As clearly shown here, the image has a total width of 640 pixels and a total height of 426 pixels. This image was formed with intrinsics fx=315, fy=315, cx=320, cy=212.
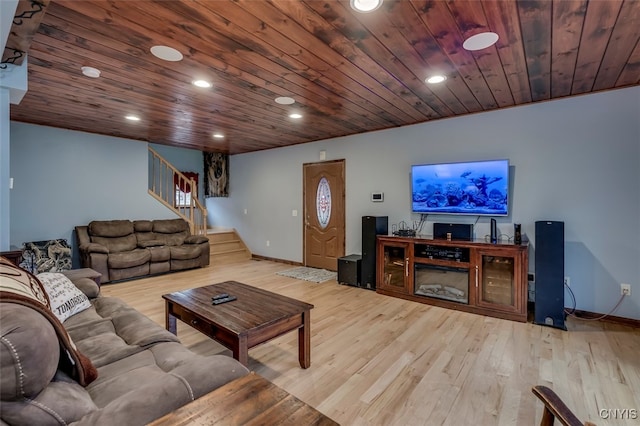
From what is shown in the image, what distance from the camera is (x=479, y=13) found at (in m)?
1.86

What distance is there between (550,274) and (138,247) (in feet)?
19.0

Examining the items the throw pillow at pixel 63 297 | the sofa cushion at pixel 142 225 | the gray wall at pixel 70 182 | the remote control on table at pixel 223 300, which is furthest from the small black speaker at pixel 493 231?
the gray wall at pixel 70 182

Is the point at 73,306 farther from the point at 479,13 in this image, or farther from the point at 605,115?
the point at 605,115

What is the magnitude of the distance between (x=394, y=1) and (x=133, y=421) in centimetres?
223

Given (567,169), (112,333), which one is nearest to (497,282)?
(567,169)

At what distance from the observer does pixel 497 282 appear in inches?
134

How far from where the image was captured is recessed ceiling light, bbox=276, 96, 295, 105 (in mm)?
3363

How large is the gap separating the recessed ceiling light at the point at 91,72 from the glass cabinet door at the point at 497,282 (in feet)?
13.4

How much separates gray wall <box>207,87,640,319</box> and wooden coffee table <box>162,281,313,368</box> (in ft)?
8.61

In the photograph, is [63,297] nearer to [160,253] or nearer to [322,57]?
[322,57]

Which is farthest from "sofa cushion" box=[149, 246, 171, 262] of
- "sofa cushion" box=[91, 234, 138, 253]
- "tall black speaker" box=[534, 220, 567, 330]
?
"tall black speaker" box=[534, 220, 567, 330]

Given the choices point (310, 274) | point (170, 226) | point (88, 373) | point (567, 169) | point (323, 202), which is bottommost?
point (310, 274)

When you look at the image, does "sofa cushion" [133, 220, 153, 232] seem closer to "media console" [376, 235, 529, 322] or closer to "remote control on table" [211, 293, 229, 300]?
"remote control on table" [211, 293, 229, 300]

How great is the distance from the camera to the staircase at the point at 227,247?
6547 millimetres
